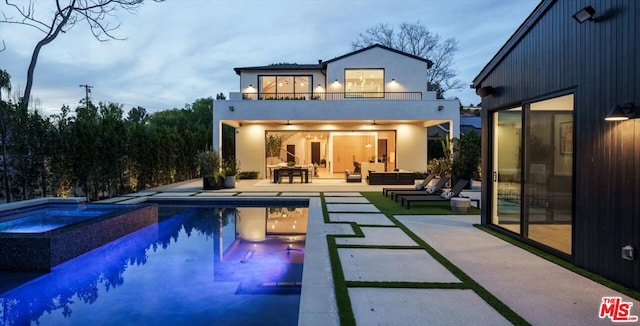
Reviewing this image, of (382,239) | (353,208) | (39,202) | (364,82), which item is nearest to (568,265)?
(382,239)

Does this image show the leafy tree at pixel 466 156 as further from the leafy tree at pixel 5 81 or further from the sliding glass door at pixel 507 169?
the leafy tree at pixel 5 81

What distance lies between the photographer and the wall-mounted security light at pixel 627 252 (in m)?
3.91

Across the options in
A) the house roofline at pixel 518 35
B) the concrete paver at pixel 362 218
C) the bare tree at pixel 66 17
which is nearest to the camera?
the house roofline at pixel 518 35

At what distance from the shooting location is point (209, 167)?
14.8 m

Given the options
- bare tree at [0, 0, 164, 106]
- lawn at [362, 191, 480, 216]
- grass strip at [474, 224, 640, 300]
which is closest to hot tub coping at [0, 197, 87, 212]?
bare tree at [0, 0, 164, 106]

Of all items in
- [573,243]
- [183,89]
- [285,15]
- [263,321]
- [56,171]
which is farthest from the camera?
[183,89]

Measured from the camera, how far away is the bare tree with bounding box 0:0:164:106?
38.7 feet

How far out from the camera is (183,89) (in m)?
42.2

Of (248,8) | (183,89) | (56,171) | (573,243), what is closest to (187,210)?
(56,171)

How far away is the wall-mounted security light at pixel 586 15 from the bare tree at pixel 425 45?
2847cm

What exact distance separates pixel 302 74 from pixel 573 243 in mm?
17633

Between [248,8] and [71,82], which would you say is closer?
[248,8]

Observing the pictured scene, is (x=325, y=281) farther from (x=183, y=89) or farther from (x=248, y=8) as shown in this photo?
(x=183, y=89)

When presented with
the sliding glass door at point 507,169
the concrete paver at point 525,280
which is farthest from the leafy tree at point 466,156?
the concrete paver at point 525,280
